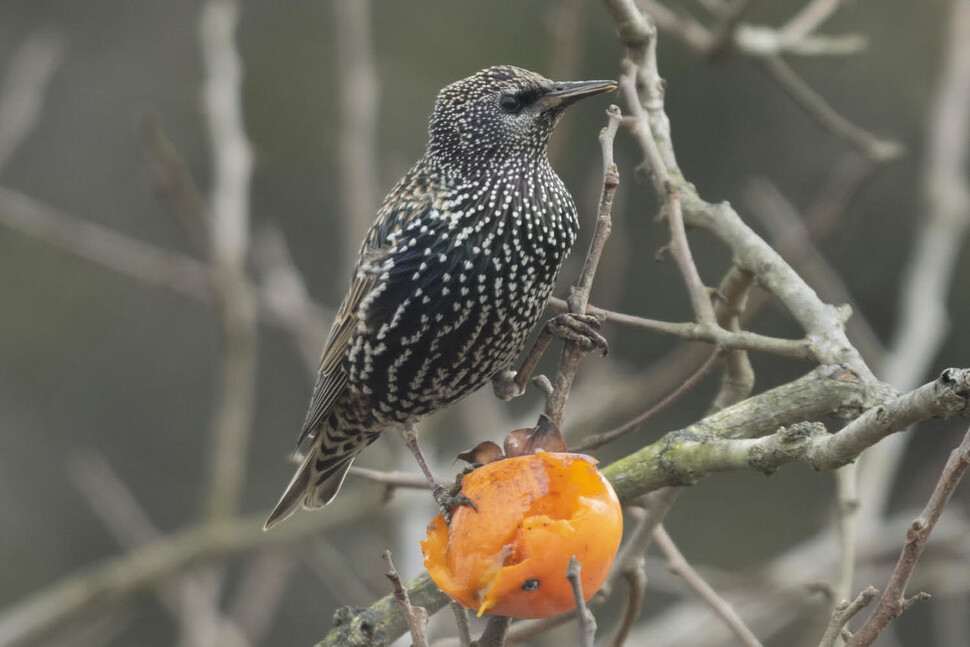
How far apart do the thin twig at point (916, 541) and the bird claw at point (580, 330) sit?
0.96 m

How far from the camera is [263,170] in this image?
985 cm

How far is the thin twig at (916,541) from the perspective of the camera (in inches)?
57.2

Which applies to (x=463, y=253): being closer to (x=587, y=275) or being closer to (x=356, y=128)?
(x=587, y=275)

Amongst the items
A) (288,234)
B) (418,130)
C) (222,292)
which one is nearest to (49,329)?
(288,234)

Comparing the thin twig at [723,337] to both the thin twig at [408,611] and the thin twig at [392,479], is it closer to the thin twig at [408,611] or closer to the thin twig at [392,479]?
the thin twig at [392,479]

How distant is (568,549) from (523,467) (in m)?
0.19

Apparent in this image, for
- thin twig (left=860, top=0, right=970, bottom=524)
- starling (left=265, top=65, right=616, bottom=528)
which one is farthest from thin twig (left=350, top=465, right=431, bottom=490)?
thin twig (left=860, top=0, right=970, bottom=524)

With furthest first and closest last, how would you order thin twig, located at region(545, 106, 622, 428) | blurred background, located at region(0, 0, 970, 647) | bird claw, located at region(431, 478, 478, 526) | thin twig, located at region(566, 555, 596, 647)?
1. blurred background, located at region(0, 0, 970, 647)
2. thin twig, located at region(545, 106, 622, 428)
3. bird claw, located at region(431, 478, 478, 526)
4. thin twig, located at region(566, 555, 596, 647)

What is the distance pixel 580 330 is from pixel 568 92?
37.0 inches

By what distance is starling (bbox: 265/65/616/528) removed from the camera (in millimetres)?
3346

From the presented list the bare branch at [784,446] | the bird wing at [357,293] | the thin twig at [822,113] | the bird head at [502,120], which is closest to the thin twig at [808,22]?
the thin twig at [822,113]

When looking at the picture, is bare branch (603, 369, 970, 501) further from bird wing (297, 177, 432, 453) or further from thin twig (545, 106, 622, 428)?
bird wing (297, 177, 432, 453)

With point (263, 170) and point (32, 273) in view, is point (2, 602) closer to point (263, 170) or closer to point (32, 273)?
point (32, 273)

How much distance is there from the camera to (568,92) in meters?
3.33
